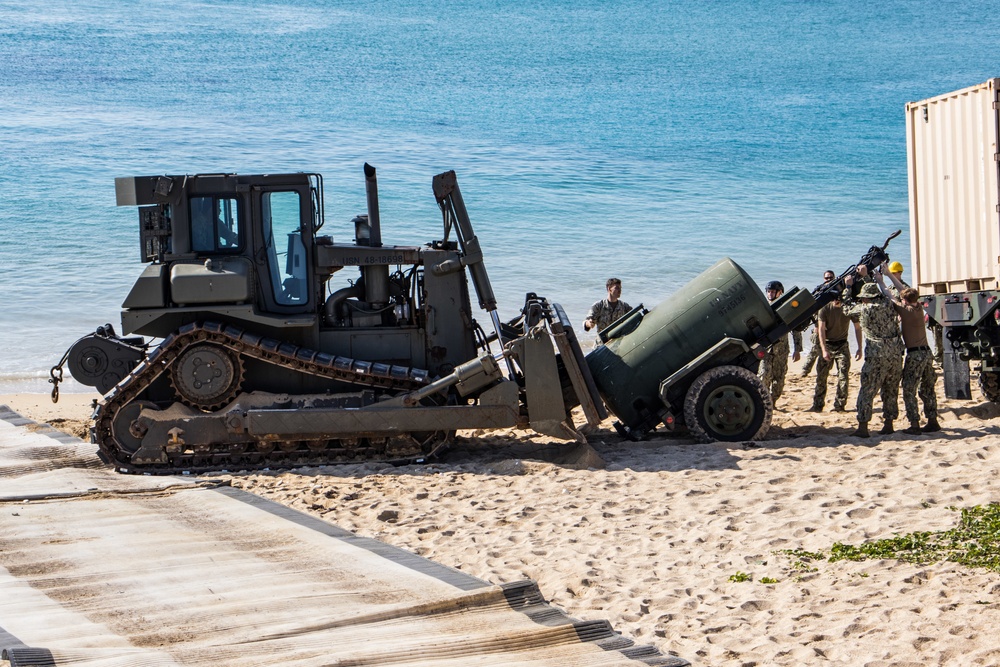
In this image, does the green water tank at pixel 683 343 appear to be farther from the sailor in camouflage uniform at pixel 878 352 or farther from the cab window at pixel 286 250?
the cab window at pixel 286 250

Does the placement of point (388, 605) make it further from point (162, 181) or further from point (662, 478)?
point (162, 181)

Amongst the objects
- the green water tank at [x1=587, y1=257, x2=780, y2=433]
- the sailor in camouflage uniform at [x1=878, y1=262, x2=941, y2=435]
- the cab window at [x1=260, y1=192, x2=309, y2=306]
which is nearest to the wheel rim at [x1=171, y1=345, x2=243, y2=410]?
the cab window at [x1=260, y1=192, x2=309, y2=306]

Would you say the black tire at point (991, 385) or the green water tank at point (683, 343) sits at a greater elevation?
the green water tank at point (683, 343)

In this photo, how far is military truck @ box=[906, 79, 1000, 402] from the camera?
42.7 feet

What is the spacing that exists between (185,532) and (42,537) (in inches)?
39.1

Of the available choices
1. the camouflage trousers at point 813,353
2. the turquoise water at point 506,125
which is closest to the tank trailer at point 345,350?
the camouflage trousers at point 813,353

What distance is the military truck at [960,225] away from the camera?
1302 centimetres

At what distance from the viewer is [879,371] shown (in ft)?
38.8

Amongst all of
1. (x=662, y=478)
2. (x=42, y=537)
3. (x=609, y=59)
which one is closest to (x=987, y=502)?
(x=662, y=478)

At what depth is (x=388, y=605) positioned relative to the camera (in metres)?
6.47

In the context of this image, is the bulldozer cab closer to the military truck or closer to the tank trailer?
the tank trailer

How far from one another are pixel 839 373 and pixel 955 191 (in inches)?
97.6

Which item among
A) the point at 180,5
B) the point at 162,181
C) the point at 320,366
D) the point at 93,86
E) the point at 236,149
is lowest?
the point at 320,366

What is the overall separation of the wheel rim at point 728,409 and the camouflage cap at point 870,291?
162 centimetres
